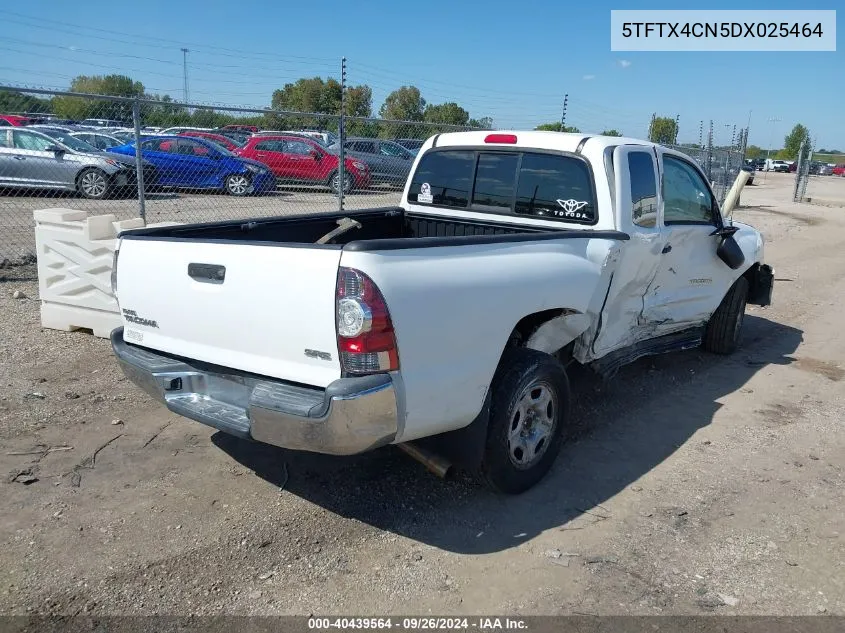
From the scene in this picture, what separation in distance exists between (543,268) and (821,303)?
7307mm

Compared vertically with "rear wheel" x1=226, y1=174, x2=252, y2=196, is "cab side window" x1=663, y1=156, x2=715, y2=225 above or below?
above

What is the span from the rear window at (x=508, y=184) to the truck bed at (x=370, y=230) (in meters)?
0.15

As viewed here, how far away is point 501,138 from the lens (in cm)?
526

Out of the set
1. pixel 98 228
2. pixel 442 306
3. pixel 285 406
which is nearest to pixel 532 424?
pixel 442 306

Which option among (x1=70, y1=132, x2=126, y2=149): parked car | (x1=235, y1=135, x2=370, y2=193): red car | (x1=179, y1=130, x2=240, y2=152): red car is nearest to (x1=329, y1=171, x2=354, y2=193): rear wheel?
(x1=235, y1=135, x2=370, y2=193): red car

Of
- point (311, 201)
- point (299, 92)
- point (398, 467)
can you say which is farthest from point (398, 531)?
point (299, 92)

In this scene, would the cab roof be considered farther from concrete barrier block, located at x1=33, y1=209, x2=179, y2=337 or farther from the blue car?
the blue car

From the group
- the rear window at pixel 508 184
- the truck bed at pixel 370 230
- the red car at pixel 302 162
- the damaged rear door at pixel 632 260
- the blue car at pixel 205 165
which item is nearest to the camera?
the truck bed at pixel 370 230

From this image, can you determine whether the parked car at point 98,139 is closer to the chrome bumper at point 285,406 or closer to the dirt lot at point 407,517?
the dirt lot at point 407,517

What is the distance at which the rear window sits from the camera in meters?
4.86

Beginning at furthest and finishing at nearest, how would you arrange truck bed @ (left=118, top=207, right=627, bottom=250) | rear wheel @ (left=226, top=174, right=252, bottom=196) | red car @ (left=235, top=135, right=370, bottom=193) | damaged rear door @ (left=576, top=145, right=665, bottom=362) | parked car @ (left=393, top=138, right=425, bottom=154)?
parked car @ (left=393, top=138, right=425, bottom=154) < rear wheel @ (left=226, top=174, right=252, bottom=196) < red car @ (left=235, top=135, right=370, bottom=193) < damaged rear door @ (left=576, top=145, right=665, bottom=362) < truck bed @ (left=118, top=207, right=627, bottom=250)

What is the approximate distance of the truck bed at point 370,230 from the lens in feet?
12.7

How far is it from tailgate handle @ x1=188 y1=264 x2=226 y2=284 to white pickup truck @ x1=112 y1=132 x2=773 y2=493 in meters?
0.01

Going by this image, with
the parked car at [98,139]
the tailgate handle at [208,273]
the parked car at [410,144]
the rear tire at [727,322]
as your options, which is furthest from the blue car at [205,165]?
the tailgate handle at [208,273]
